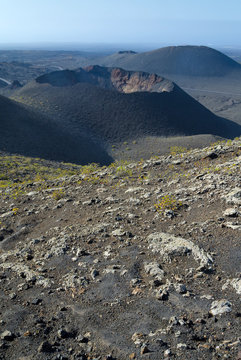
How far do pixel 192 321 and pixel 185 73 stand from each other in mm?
116640

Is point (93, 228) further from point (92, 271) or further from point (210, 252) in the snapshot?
point (210, 252)

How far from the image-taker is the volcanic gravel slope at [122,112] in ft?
133

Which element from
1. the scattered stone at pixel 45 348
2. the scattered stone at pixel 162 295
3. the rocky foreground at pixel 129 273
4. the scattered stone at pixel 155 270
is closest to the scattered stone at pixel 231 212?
the rocky foreground at pixel 129 273

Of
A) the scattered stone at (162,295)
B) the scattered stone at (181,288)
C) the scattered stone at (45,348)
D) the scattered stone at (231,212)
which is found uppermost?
the scattered stone at (231,212)

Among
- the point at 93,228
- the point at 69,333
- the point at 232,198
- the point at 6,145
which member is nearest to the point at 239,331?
the point at 69,333

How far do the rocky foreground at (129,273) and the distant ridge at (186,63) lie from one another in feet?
358

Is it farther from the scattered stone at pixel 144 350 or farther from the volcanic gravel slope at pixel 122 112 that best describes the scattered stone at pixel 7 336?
the volcanic gravel slope at pixel 122 112

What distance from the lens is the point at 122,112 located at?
4369 cm

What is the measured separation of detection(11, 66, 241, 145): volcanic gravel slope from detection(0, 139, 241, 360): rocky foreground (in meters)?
29.6

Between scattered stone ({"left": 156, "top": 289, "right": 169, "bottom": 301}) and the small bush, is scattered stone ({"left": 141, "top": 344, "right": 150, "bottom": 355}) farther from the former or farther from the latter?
the small bush

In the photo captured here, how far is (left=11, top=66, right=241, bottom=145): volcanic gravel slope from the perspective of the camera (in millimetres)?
40438

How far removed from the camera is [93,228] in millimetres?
7020

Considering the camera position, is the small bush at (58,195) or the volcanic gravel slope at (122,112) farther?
the volcanic gravel slope at (122,112)

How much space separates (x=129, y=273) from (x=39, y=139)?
92.6ft
